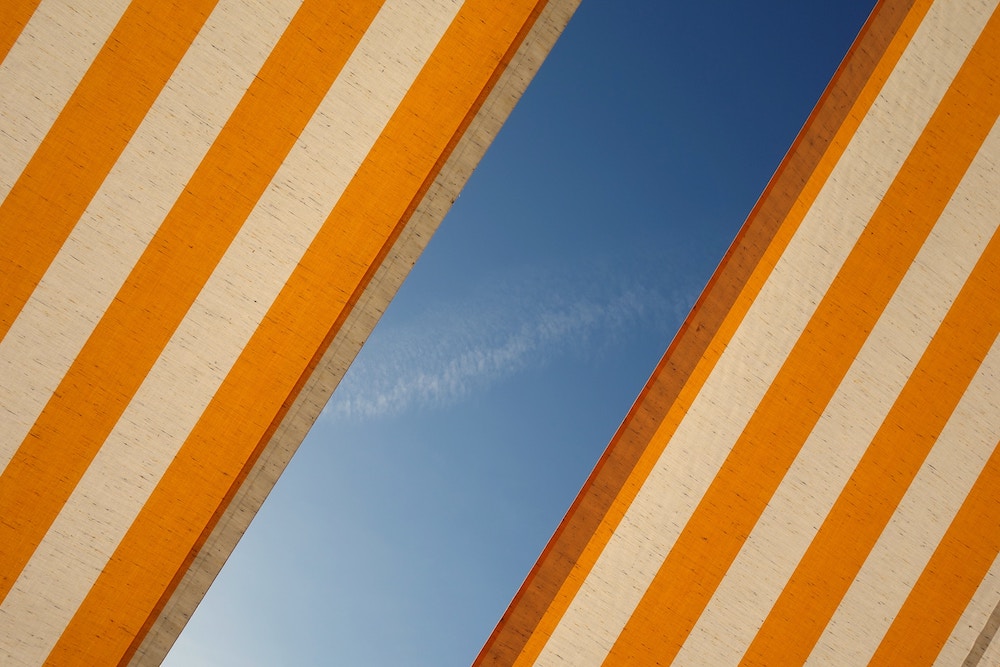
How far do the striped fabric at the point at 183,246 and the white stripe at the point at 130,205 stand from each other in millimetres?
13

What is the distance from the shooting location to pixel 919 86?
17.3ft

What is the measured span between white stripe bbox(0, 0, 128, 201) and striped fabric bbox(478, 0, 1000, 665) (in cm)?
444

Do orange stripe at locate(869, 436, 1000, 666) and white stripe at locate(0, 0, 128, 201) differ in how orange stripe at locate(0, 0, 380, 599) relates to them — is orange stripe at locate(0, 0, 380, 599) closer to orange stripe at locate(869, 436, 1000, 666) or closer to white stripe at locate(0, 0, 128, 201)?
white stripe at locate(0, 0, 128, 201)

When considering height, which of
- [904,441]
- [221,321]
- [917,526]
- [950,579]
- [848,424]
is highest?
[904,441]

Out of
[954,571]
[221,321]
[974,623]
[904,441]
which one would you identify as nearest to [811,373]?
[904,441]

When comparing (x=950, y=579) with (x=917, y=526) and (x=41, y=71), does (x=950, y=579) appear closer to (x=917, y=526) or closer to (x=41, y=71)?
(x=917, y=526)

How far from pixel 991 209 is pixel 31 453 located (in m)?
7.40

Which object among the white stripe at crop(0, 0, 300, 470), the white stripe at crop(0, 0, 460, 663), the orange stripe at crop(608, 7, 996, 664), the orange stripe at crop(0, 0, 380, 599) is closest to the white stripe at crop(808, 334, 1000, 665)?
the orange stripe at crop(608, 7, 996, 664)

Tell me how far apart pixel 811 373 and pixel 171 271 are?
15.6 feet

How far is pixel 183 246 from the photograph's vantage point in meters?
4.52

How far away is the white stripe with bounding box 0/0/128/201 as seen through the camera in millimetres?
4277

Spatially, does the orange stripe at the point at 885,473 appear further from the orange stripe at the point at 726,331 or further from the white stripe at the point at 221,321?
the white stripe at the point at 221,321

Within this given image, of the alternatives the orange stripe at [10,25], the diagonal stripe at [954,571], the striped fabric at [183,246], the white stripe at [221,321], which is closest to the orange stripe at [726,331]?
the diagonal stripe at [954,571]

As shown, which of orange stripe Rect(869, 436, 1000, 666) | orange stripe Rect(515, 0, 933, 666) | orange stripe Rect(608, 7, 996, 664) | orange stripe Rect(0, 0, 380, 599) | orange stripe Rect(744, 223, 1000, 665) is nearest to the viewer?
orange stripe Rect(0, 0, 380, 599)
